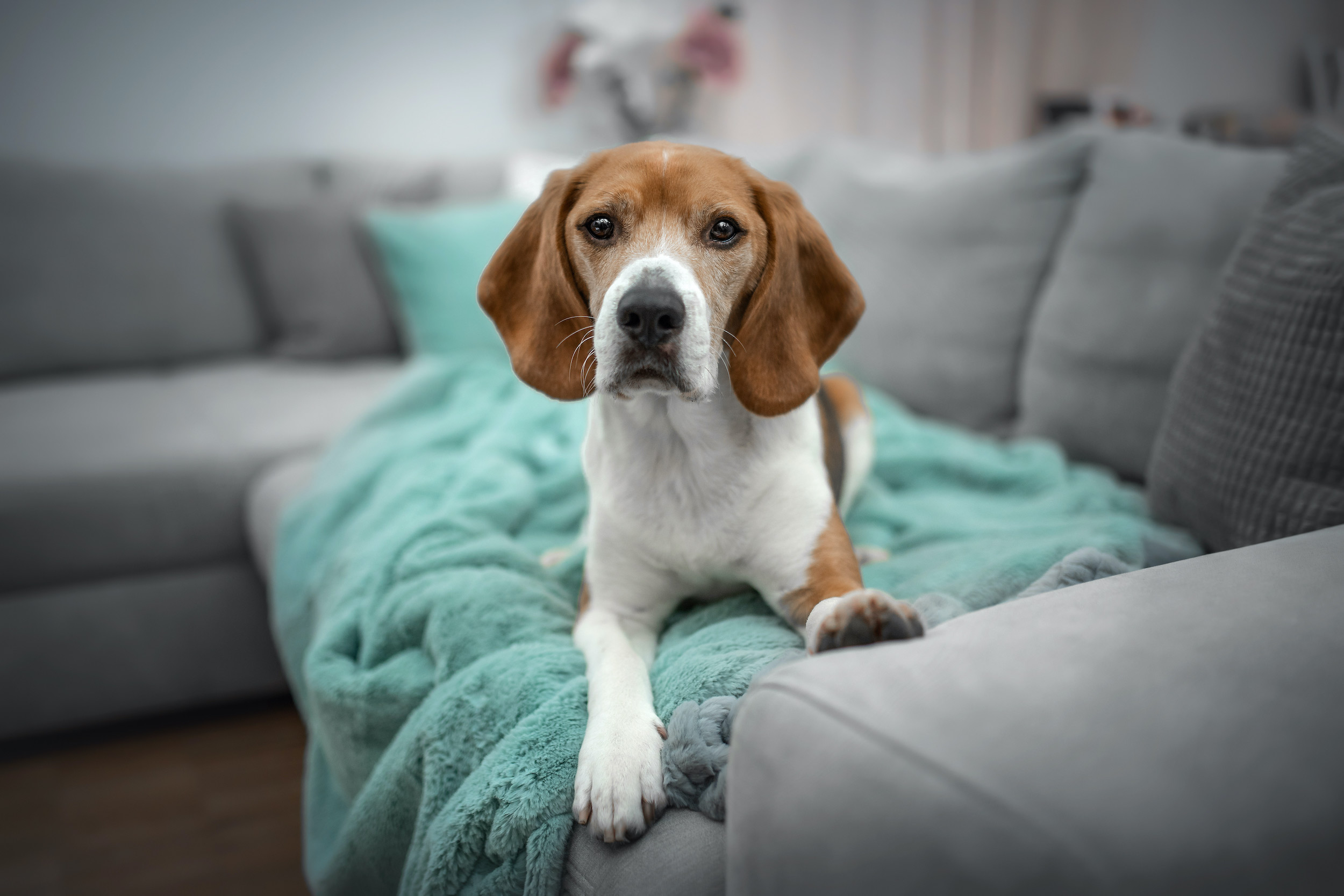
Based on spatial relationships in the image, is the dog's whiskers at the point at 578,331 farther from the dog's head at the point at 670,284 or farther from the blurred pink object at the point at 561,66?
the blurred pink object at the point at 561,66

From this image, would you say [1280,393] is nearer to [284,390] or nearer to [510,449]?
[510,449]

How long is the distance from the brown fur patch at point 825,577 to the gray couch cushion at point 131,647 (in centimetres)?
170

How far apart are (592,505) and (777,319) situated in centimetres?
41

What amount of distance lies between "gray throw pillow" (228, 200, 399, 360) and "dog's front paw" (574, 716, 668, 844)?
2521 millimetres

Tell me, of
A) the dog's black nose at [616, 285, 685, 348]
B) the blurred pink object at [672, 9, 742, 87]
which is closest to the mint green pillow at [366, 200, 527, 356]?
the blurred pink object at [672, 9, 742, 87]

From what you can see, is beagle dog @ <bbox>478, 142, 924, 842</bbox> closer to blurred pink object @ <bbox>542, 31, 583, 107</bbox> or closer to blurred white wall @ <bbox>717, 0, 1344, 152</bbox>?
blurred pink object @ <bbox>542, 31, 583, 107</bbox>

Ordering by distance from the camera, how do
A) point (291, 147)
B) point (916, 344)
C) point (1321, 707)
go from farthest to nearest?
point (291, 147), point (916, 344), point (1321, 707)

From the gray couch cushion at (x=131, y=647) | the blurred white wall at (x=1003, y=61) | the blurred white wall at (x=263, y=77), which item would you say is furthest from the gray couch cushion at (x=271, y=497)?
the blurred white wall at (x=1003, y=61)

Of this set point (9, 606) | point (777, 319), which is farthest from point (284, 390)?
point (777, 319)

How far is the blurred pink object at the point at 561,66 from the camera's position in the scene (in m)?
3.83

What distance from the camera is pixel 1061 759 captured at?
0.58m

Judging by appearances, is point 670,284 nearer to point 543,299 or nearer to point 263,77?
point 543,299

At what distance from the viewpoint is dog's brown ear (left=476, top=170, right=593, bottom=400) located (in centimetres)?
121

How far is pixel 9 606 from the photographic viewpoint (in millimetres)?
2104
